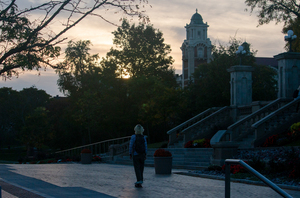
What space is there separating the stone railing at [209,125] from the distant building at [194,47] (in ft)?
244

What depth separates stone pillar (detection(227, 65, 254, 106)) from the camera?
Answer: 30.6 meters

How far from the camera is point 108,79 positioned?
44.7 meters

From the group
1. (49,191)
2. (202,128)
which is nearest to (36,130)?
(202,128)

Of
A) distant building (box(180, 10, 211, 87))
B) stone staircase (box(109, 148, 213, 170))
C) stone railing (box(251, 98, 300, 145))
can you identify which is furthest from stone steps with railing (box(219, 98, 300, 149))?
distant building (box(180, 10, 211, 87))

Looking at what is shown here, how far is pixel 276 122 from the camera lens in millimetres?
23812

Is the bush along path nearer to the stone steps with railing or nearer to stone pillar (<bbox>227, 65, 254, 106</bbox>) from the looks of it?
the stone steps with railing

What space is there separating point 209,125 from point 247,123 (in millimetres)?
5073

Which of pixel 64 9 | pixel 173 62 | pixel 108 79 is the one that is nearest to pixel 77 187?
pixel 64 9

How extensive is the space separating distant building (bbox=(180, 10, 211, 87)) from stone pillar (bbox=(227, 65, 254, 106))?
246 ft

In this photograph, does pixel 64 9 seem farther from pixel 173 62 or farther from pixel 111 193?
pixel 173 62

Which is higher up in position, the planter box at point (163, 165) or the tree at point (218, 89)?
the tree at point (218, 89)

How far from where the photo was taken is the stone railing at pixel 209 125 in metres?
29.7

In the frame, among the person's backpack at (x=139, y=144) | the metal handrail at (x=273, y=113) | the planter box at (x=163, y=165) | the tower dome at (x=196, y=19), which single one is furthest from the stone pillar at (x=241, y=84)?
the tower dome at (x=196, y=19)

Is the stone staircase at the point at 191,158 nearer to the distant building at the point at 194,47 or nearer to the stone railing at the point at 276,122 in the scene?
the stone railing at the point at 276,122
